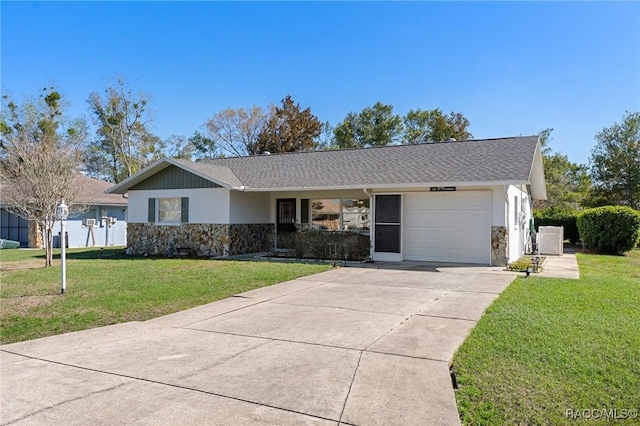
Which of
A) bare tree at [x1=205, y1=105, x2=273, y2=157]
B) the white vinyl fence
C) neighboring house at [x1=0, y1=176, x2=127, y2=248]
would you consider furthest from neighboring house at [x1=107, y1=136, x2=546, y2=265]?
bare tree at [x1=205, y1=105, x2=273, y2=157]

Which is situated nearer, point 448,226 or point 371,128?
point 448,226

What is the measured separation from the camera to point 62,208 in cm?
863

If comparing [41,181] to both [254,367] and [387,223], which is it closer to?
[387,223]

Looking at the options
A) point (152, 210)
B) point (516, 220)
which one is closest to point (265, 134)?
point (152, 210)

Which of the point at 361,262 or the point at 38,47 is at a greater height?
the point at 38,47

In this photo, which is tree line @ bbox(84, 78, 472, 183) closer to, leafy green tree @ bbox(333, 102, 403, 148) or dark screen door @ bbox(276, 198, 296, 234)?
leafy green tree @ bbox(333, 102, 403, 148)

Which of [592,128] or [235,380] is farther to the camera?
[592,128]

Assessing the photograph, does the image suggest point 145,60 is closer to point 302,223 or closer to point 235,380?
point 302,223

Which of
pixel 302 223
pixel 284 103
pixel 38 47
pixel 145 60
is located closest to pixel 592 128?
pixel 284 103

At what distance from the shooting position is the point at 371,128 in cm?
3972

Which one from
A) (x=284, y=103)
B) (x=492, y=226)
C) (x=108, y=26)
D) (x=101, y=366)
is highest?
(x=284, y=103)

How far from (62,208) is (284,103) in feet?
105

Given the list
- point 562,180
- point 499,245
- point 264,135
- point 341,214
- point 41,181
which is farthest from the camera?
point 264,135

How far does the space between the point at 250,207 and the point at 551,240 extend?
38.6 ft
